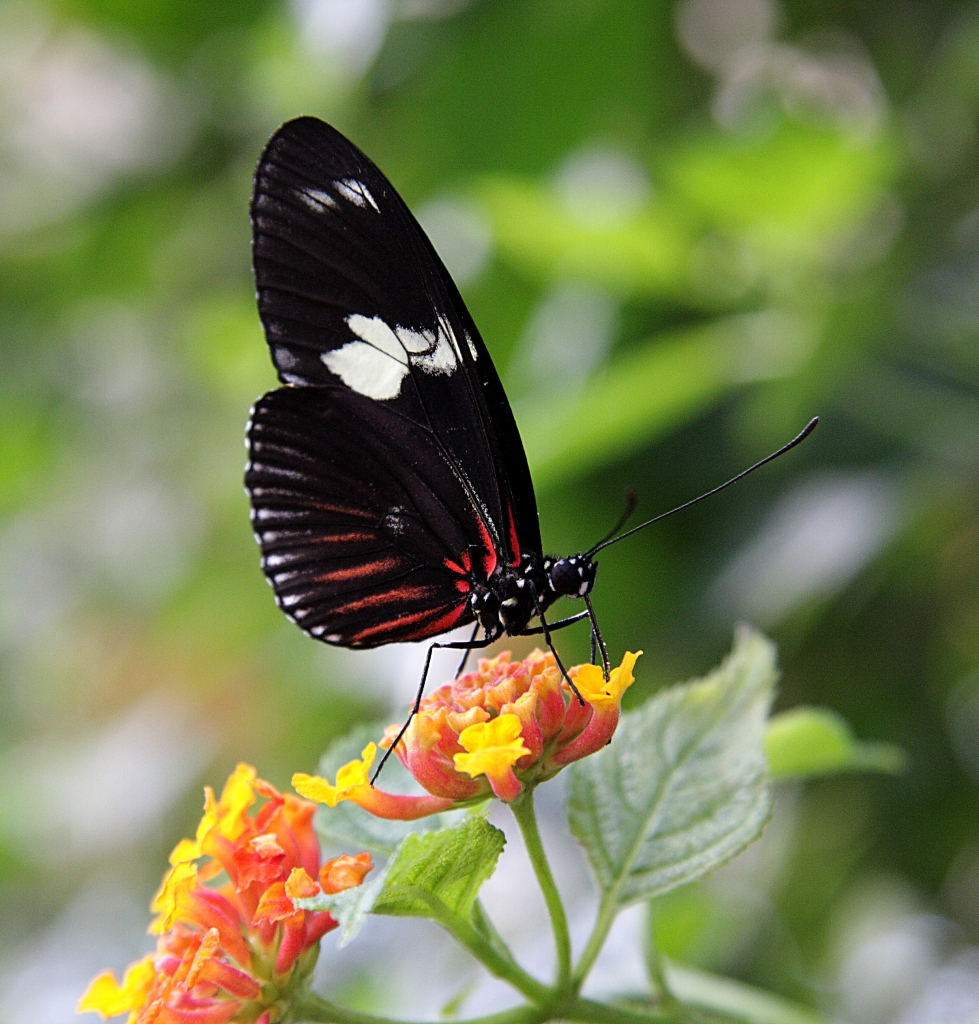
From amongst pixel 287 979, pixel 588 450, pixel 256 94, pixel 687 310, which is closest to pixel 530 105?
pixel 687 310

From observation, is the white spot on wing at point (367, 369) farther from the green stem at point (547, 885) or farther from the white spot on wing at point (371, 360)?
the green stem at point (547, 885)

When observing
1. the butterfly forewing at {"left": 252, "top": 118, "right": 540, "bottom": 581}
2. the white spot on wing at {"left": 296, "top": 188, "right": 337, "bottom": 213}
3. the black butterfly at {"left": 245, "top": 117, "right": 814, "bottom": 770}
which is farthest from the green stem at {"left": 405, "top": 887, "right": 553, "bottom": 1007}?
the white spot on wing at {"left": 296, "top": 188, "right": 337, "bottom": 213}

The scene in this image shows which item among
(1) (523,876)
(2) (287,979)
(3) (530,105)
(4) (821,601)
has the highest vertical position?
(3) (530,105)

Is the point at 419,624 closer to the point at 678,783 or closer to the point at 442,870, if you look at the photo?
the point at 678,783

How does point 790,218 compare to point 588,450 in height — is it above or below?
above

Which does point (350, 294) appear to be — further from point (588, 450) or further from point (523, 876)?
point (523, 876)

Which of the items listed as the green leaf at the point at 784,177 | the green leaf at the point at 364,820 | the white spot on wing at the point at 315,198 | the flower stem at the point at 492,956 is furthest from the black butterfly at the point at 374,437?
the green leaf at the point at 784,177

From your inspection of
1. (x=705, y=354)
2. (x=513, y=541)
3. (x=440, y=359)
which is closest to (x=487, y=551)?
(x=513, y=541)

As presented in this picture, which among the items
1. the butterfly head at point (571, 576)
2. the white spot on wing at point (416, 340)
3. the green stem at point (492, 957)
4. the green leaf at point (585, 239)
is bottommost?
the green stem at point (492, 957)
